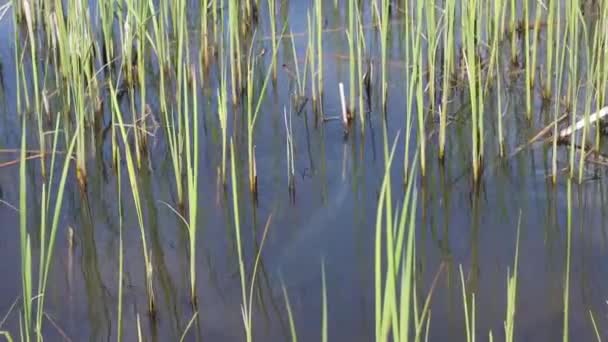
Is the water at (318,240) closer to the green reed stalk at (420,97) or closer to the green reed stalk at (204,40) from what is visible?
the green reed stalk at (420,97)

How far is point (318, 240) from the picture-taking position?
2.09 m

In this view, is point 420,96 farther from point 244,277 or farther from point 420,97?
point 244,277

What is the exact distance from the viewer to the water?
69.4 inches

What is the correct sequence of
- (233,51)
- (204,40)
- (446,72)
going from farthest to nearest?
(204,40) → (233,51) → (446,72)

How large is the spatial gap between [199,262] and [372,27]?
170 cm

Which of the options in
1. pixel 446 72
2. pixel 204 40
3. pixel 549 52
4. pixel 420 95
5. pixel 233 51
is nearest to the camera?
pixel 420 95

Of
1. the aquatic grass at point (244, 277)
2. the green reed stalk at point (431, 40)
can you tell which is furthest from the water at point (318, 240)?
the green reed stalk at point (431, 40)

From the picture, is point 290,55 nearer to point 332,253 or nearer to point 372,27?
point 372,27

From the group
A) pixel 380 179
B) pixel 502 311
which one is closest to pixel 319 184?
pixel 380 179

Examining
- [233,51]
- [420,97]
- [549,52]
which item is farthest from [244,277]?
[549,52]

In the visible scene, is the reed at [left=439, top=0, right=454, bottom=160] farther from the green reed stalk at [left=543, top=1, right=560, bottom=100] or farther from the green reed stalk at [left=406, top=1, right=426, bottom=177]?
the green reed stalk at [left=543, top=1, right=560, bottom=100]

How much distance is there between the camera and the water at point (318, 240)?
5.79ft

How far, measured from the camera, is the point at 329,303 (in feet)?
Answer: 5.96

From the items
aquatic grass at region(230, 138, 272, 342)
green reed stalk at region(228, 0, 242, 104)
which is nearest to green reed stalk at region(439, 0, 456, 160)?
aquatic grass at region(230, 138, 272, 342)
